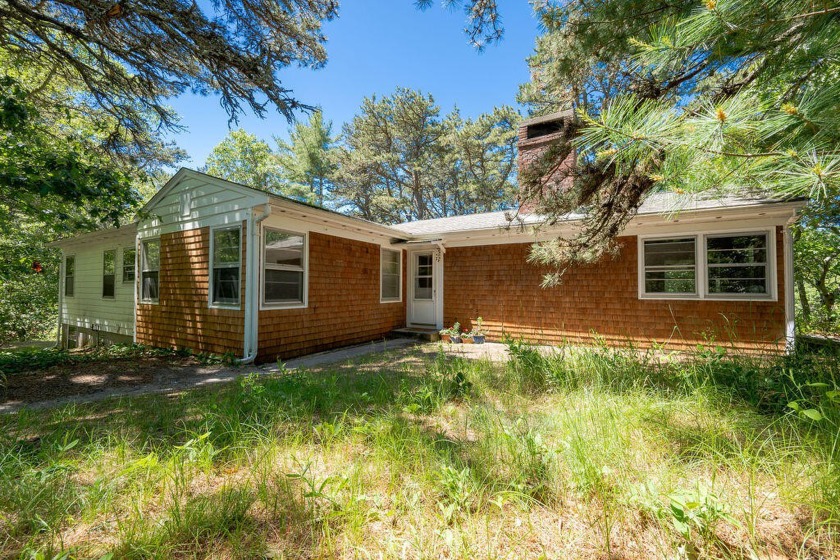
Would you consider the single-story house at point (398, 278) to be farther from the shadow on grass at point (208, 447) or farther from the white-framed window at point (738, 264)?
the shadow on grass at point (208, 447)

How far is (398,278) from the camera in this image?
10.2 meters

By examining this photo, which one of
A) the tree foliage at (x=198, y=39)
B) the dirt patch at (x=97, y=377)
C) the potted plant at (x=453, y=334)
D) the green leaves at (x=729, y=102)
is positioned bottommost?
the dirt patch at (x=97, y=377)

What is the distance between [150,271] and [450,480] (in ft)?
31.3

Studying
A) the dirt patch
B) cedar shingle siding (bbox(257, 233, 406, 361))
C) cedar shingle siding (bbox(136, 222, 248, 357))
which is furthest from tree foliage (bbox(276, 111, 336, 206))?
the dirt patch

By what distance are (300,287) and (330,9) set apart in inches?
195

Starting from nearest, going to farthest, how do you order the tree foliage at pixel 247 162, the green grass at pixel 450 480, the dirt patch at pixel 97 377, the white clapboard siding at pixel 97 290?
1. the green grass at pixel 450 480
2. the dirt patch at pixel 97 377
3. the white clapboard siding at pixel 97 290
4. the tree foliage at pixel 247 162

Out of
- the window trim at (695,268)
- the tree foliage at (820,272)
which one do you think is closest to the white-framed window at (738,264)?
the window trim at (695,268)

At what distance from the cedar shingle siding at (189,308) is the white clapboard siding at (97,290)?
1.61 metres

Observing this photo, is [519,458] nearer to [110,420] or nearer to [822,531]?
[822,531]

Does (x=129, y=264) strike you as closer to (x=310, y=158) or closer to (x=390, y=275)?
(x=390, y=275)

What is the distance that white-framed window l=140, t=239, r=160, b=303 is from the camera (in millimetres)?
8377

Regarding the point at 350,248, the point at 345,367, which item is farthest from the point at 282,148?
the point at 345,367

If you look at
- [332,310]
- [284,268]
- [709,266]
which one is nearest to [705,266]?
[709,266]

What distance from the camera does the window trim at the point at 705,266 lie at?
641cm
